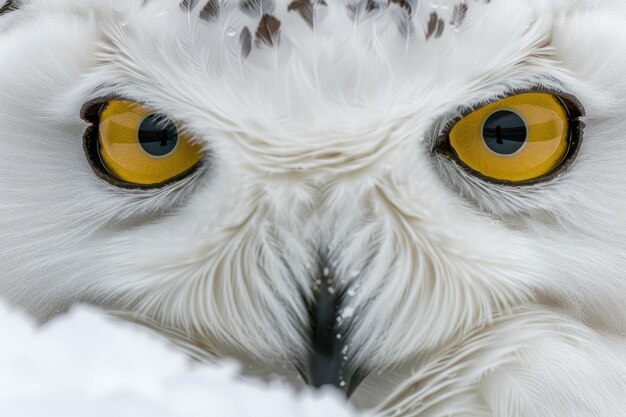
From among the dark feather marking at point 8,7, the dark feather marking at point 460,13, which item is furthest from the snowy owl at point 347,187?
the dark feather marking at point 8,7

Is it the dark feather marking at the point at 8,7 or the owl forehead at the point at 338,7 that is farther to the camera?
the dark feather marking at the point at 8,7

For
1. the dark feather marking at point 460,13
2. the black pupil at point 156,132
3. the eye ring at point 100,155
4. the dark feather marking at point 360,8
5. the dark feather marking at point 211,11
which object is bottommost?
the eye ring at point 100,155

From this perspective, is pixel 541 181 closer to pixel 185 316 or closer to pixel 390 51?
pixel 390 51

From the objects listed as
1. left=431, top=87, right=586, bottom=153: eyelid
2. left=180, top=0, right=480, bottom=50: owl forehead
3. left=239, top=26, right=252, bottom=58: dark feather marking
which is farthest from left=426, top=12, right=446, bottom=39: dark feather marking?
left=239, top=26, right=252, bottom=58: dark feather marking

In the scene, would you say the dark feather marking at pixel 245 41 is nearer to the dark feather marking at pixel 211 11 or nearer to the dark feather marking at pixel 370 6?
the dark feather marking at pixel 211 11

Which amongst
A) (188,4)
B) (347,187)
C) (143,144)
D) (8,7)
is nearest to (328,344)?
(347,187)

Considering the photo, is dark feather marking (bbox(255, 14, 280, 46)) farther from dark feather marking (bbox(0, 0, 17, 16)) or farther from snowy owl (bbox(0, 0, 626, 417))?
dark feather marking (bbox(0, 0, 17, 16))

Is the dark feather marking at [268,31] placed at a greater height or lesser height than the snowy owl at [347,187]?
greater
